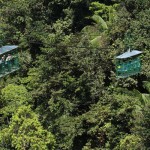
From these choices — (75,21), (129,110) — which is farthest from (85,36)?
(75,21)

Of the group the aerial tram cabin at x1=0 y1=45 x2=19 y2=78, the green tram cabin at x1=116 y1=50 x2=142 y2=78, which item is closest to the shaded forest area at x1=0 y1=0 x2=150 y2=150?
the green tram cabin at x1=116 y1=50 x2=142 y2=78

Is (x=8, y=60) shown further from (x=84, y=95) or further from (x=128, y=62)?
(x=84, y=95)

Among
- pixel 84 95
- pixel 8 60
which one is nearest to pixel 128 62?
pixel 8 60

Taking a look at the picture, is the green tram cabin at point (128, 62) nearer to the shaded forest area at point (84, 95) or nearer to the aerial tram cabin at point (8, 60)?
the shaded forest area at point (84, 95)

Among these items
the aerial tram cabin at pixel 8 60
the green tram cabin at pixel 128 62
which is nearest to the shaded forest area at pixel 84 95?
the green tram cabin at pixel 128 62

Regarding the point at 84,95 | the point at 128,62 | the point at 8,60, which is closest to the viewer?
the point at 128,62

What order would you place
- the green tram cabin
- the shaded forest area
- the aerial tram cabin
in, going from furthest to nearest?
the shaded forest area → the aerial tram cabin → the green tram cabin

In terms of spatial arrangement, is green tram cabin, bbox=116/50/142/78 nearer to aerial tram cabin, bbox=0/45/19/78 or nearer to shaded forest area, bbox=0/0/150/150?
shaded forest area, bbox=0/0/150/150
